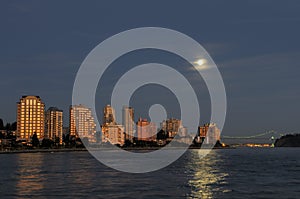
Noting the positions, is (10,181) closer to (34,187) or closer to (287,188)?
(34,187)

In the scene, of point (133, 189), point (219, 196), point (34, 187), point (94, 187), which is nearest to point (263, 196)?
point (219, 196)

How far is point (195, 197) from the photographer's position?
51.3 meters

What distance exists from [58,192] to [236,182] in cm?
2851

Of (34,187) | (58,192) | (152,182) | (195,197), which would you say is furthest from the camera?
(152,182)

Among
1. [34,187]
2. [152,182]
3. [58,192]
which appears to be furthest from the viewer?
[152,182]

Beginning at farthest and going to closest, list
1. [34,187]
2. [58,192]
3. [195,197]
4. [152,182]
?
[152,182] → [34,187] → [58,192] → [195,197]

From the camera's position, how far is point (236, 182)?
70000mm

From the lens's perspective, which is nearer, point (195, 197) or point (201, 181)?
point (195, 197)

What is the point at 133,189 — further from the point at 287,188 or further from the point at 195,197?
the point at 287,188

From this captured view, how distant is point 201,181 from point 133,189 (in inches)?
636

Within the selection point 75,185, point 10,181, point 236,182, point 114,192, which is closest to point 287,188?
point 236,182

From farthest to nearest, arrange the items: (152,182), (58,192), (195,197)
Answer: (152,182) < (58,192) < (195,197)

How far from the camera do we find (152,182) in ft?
221

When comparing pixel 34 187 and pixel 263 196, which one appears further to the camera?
pixel 34 187
